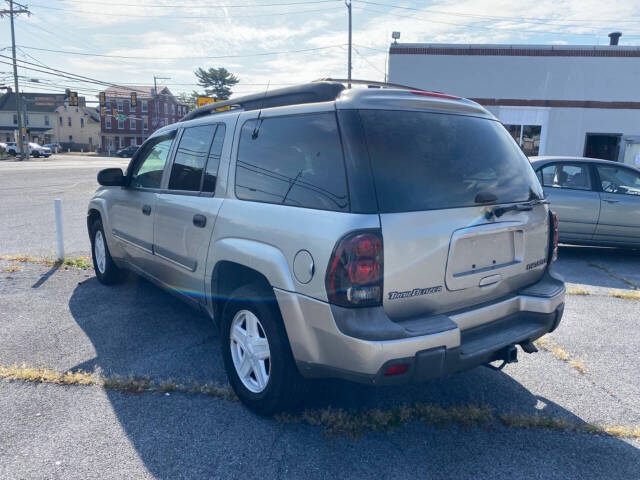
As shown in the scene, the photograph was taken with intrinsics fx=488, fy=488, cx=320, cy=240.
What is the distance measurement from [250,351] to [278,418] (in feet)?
1.47

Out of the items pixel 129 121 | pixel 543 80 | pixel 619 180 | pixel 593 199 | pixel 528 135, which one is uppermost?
pixel 129 121

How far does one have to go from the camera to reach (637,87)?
2030 cm

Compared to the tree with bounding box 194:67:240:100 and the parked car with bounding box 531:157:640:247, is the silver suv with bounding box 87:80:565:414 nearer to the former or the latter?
the parked car with bounding box 531:157:640:247

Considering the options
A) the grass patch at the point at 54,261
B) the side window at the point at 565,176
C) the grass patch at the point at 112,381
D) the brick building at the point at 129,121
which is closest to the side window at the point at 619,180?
the side window at the point at 565,176

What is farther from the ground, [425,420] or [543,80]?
[543,80]

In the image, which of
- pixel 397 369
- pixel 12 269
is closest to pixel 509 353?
pixel 397 369

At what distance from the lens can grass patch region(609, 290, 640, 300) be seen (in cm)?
579

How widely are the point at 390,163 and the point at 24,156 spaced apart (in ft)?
181

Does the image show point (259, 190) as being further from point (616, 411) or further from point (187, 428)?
point (616, 411)

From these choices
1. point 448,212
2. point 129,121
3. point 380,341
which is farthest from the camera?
point 129,121

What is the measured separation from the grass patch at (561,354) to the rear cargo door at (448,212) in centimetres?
119

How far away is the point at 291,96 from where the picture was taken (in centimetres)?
312

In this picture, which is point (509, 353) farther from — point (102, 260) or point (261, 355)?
point (102, 260)

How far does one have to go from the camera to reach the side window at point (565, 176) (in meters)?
7.90
